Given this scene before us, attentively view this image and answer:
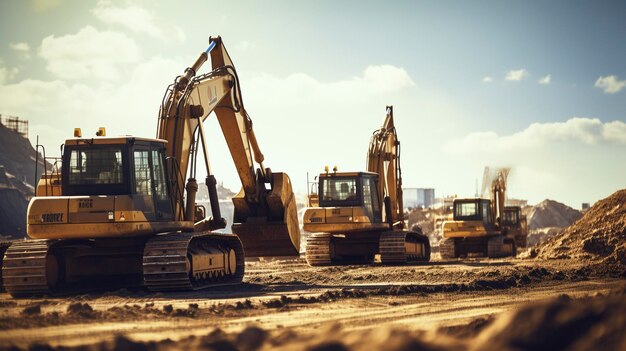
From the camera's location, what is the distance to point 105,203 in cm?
1585

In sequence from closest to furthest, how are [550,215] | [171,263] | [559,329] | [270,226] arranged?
[559,329] < [171,263] < [270,226] < [550,215]

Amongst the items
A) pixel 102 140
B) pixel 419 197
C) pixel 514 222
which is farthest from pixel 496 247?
pixel 419 197

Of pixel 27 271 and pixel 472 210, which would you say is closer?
pixel 27 271

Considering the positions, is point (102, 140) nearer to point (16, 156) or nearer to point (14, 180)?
point (14, 180)

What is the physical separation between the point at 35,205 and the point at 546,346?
439 inches

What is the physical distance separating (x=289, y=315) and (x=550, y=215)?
106 metres

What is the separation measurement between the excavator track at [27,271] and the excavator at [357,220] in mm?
13200

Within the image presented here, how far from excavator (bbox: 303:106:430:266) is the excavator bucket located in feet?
16.3

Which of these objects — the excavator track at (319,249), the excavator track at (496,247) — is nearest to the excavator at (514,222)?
the excavator track at (496,247)

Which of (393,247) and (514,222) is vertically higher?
(514,222)

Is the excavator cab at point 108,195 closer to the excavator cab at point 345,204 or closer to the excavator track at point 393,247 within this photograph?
the excavator cab at point 345,204

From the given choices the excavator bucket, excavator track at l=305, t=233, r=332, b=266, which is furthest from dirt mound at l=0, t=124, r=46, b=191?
the excavator bucket

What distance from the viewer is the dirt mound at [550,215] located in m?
111

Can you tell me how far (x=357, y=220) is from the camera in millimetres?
27922
